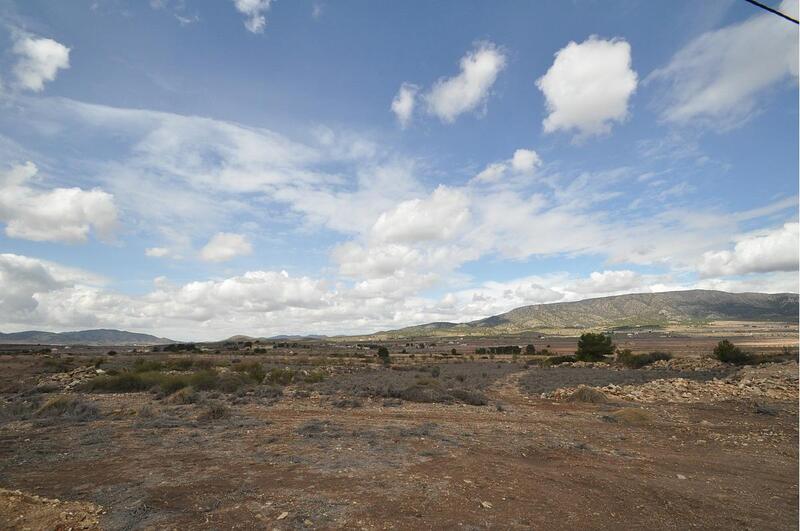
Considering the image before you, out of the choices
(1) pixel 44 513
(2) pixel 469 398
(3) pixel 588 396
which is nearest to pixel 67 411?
(1) pixel 44 513

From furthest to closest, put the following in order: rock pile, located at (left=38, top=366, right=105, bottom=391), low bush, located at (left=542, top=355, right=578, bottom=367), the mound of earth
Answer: low bush, located at (left=542, top=355, right=578, bottom=367)
rock pile, located at (left=38, top=366, right=105, bottom=391)
the mound of earth

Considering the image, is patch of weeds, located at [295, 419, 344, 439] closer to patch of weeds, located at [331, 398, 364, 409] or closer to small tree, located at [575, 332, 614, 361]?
patch of weeds, located at [331, 398, 364, 409]

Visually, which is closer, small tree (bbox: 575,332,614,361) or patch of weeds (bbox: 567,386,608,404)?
patch of weeds (bbox: 567,386,608,404)

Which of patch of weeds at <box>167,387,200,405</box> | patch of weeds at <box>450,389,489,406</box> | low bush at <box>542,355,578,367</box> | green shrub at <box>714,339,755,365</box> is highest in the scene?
patch of weeds at <box>167,387,200,405</box>

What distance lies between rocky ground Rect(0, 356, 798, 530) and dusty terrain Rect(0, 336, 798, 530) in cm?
4

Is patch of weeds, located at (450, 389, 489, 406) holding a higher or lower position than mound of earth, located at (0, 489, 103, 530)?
lower

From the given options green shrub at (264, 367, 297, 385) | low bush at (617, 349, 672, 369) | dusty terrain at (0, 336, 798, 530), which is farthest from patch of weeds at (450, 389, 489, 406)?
low bush at (617, 349, 672, 369)

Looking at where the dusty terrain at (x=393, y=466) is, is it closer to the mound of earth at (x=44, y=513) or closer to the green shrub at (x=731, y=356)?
the mound of earth at (x=44, y=513)

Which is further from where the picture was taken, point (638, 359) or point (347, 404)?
point (638, 359)

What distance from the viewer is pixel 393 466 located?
9516 mm

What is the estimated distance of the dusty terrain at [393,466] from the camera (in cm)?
693

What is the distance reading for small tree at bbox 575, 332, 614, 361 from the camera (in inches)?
2057

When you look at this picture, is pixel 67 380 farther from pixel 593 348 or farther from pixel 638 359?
pixel 593 348

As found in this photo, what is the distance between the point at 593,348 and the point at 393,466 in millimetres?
50068
